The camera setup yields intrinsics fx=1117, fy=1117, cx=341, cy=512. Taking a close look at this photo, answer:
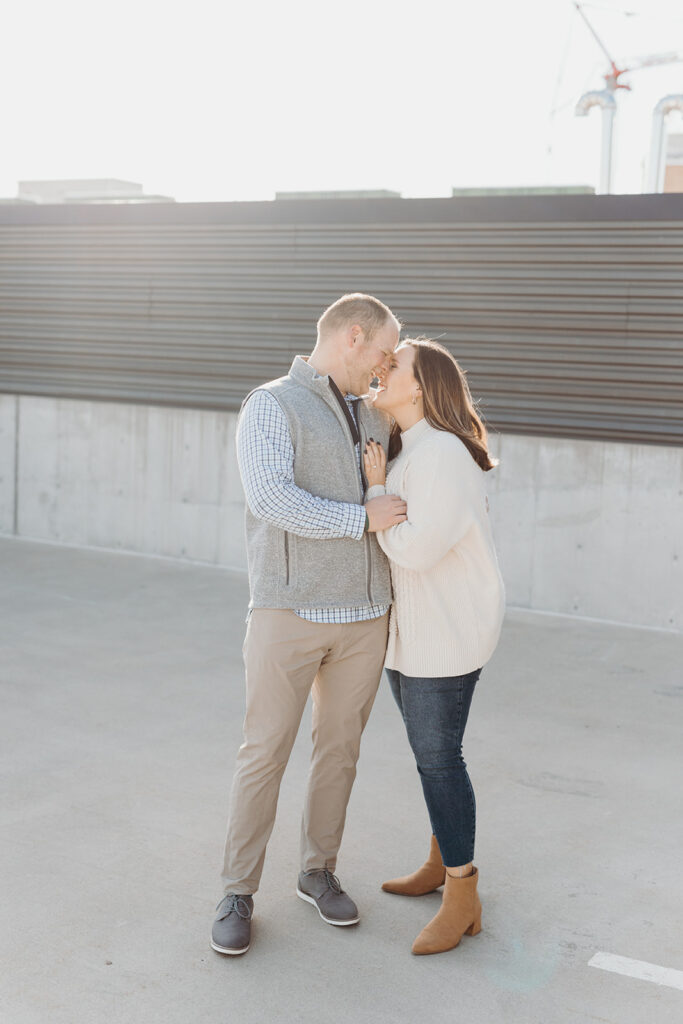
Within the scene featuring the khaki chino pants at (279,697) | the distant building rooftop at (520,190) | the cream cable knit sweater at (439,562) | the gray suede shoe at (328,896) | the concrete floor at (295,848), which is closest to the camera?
the concrete floor at (295,848)

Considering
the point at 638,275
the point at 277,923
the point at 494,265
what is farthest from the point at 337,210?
the point at 277,923

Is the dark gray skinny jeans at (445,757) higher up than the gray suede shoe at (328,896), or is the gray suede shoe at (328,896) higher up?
the dark gray skinny jeans at (445,757)

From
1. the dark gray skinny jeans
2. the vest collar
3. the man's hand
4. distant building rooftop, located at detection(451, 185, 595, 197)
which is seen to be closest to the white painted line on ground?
the dark gray skinny jeans

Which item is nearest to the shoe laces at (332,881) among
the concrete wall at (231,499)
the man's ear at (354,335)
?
the man's ear at (354,335)

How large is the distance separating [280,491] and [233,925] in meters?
1.18

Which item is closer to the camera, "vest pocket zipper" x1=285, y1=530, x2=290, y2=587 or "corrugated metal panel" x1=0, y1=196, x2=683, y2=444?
"vest pocket zipper" x1=285, y1=530, x2=290, y2=587

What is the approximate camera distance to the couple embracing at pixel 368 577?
297 centimetres

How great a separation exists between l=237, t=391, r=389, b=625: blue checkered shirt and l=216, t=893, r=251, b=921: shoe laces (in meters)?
0.80

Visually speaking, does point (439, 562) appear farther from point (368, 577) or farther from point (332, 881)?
point (332, 881)

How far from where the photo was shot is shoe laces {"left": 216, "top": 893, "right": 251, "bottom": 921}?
3.04 m

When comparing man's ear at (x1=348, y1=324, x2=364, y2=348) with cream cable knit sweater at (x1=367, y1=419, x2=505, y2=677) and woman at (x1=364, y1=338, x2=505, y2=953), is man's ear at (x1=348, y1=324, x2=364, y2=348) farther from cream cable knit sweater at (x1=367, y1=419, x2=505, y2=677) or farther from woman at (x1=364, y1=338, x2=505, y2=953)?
cream cable knit sweater at (x1=367, y1=419, x2=505, y2=677)

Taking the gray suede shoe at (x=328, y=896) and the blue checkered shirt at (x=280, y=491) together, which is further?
the gray suede shoe at (x=328, y=896)

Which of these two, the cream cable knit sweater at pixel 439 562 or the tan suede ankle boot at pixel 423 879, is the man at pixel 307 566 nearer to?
the cream cable knit sweater at pixel 439 562

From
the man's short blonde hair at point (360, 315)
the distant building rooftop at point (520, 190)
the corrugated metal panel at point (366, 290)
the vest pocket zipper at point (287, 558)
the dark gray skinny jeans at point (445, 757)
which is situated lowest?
the dark gray skinny jeans at point (445, 757)
